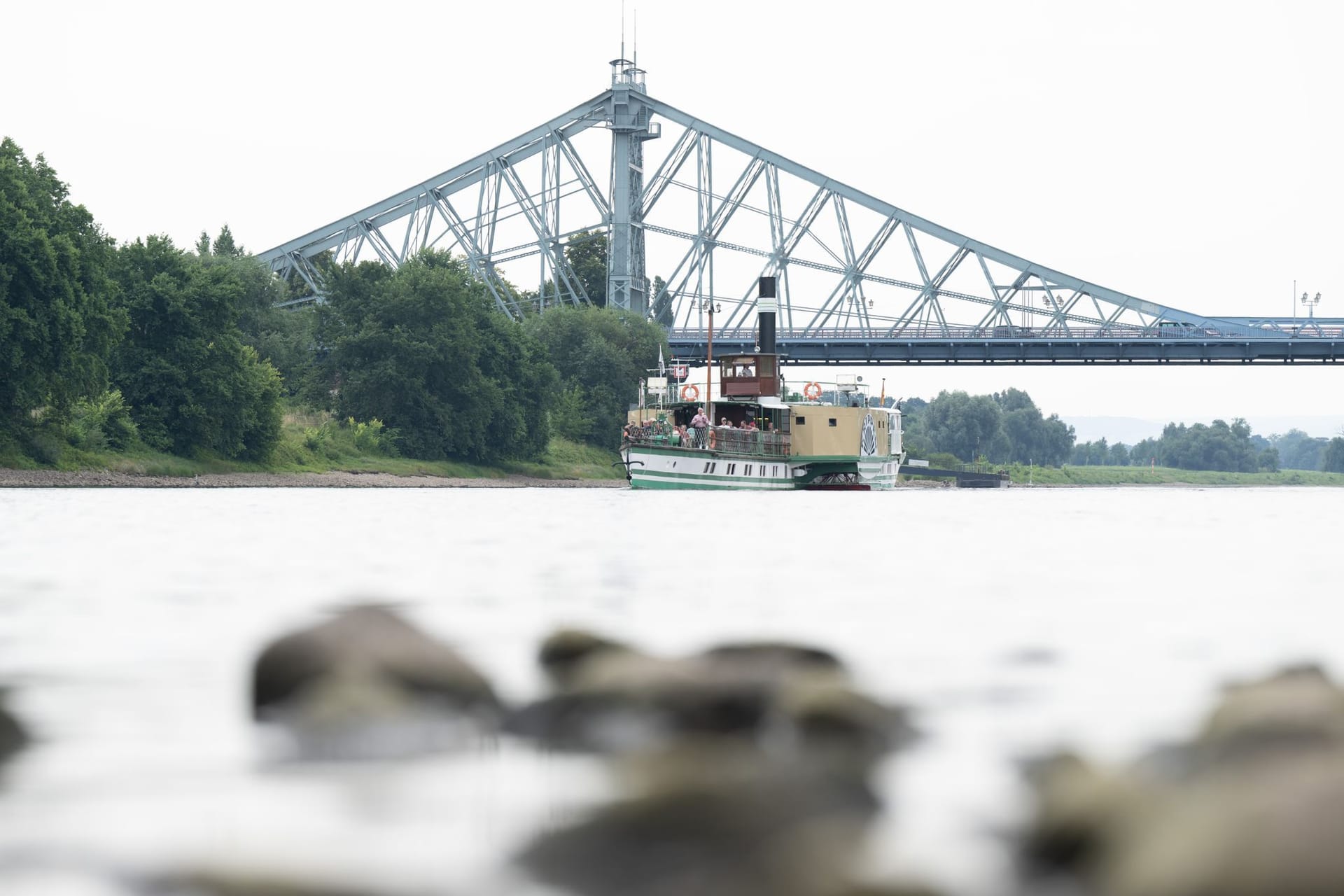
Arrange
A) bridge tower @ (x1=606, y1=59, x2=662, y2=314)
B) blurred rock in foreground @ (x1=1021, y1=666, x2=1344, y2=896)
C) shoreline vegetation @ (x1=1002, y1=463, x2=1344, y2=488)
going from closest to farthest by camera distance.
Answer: blurred rock in foreground @ (x1=1021, y1=666, x2=1344, y2=896), bridge tower @ (x1=606, y1=59, x2=662, y2=314), shoreline vegetation @ (x1=1002, y1=463, x2=1344, y2=488)

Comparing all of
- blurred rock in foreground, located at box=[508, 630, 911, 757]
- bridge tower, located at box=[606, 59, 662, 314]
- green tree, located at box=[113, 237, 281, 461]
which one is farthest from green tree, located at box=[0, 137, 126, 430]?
bridge tower, located at box=[606, 59, 662, 314]

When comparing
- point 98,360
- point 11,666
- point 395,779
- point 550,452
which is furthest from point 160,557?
point 550,452

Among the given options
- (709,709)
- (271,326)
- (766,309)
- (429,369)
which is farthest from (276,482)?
(709,709)

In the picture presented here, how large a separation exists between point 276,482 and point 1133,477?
12216cm

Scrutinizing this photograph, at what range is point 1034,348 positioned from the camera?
96625 mm

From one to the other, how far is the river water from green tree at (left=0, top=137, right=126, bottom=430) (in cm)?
1779

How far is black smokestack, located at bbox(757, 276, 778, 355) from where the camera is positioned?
77812 millimetres

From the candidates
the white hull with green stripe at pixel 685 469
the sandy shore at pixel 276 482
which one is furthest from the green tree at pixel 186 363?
the white hull with green stripe at pixel 685 469

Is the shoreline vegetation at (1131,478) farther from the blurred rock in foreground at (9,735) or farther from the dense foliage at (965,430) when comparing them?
the blurred rock in foreground at (9,735)

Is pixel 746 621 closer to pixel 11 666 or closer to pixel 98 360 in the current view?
pixel 11 666

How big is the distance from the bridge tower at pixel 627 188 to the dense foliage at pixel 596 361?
41.8 feet

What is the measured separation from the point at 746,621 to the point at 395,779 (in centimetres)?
575

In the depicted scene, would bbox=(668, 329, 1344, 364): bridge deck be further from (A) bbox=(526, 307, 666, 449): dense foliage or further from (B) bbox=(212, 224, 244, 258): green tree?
(B) bbox=(212, 224, 244, 258): green tree

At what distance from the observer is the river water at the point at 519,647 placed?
5.18 metres
